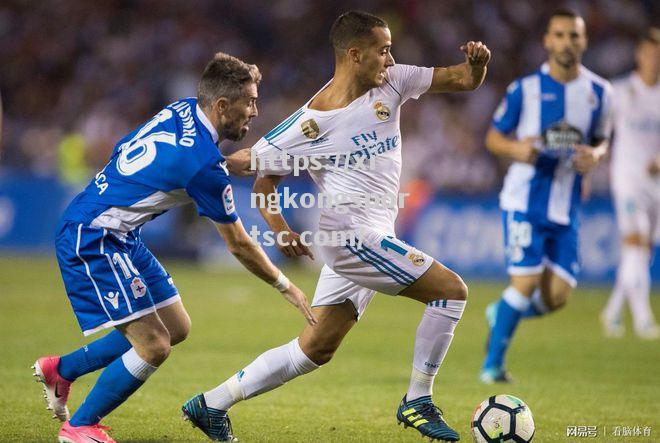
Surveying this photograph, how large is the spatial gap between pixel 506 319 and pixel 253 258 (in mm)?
3659

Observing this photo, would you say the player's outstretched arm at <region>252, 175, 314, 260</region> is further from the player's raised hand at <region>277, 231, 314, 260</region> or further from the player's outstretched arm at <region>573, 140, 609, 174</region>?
the player's outstretched arm at <region>573, 140, 609, 174</region>

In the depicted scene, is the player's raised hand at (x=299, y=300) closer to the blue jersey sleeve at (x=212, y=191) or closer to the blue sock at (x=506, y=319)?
the blue jersey sleeve at (x=212, y=191)

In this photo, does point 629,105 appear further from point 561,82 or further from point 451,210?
point 451,210

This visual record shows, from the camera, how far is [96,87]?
22.6m

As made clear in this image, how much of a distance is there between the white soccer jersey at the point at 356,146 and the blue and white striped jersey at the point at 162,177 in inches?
21.1

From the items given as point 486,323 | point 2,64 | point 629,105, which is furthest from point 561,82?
point 2,64

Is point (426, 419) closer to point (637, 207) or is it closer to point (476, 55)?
point (476, 55)

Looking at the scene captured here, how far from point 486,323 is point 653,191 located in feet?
8.09

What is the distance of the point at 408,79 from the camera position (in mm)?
5980

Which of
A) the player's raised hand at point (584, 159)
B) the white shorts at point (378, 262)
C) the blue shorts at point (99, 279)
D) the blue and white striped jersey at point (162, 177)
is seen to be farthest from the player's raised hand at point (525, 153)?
the blue shorts at point (99, 279)

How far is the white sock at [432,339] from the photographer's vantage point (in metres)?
5.81

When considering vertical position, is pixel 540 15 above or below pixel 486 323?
above

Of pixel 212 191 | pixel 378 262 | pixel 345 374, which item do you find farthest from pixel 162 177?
pixel 345 374

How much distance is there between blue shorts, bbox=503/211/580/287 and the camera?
28.0 feet
